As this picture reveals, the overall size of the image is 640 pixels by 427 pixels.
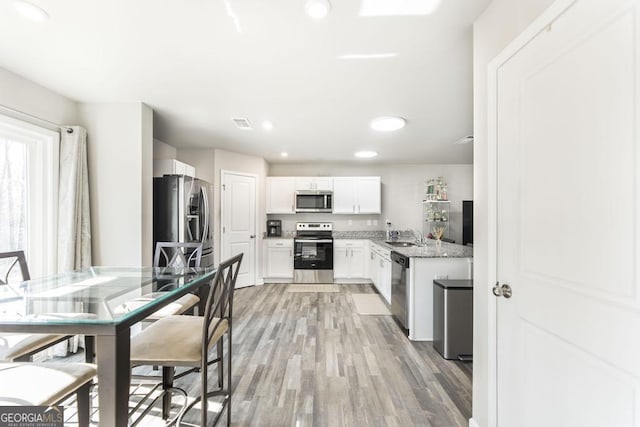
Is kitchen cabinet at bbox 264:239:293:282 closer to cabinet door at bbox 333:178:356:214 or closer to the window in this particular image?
cabinet door at bbox 333:178:356:214

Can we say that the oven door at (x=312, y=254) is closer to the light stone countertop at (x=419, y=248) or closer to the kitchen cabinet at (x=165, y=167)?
the light stone countertop at (x=419, y=248)

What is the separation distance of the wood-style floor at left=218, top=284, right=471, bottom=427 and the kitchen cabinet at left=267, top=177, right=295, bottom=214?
2372 mm

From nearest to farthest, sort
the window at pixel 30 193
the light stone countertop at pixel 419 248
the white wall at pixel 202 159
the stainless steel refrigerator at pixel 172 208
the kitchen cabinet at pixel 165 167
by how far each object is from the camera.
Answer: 1. the window at pixel 30 193
2. the light stone countertop at pixel 419 248
3. the stainless steel refrigerator at pixel 172 208
4. the kitchen cabinet at pixel 165 167
5. the white wall at pixel 202 159

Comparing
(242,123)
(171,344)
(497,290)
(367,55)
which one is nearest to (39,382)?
(171,344)

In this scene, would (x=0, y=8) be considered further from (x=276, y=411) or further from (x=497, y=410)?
(x=497, y=410)

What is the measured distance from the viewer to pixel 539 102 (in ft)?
3.80

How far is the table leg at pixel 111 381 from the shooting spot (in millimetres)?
988

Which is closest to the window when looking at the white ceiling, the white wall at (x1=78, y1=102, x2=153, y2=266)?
the white wall at (x1=78, y1=102, x2=153, y2=266)

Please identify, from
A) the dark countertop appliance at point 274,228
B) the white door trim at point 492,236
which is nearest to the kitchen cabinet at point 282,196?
the dark countertop appliance at point 274,228

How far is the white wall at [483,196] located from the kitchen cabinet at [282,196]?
4.14 m

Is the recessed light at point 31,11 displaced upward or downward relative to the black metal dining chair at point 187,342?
upward

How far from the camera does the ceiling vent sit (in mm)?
3229

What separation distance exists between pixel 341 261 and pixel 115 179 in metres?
3.71

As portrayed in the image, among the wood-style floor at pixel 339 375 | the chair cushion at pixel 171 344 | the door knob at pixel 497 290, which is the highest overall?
the door knob at pixel 497 290
